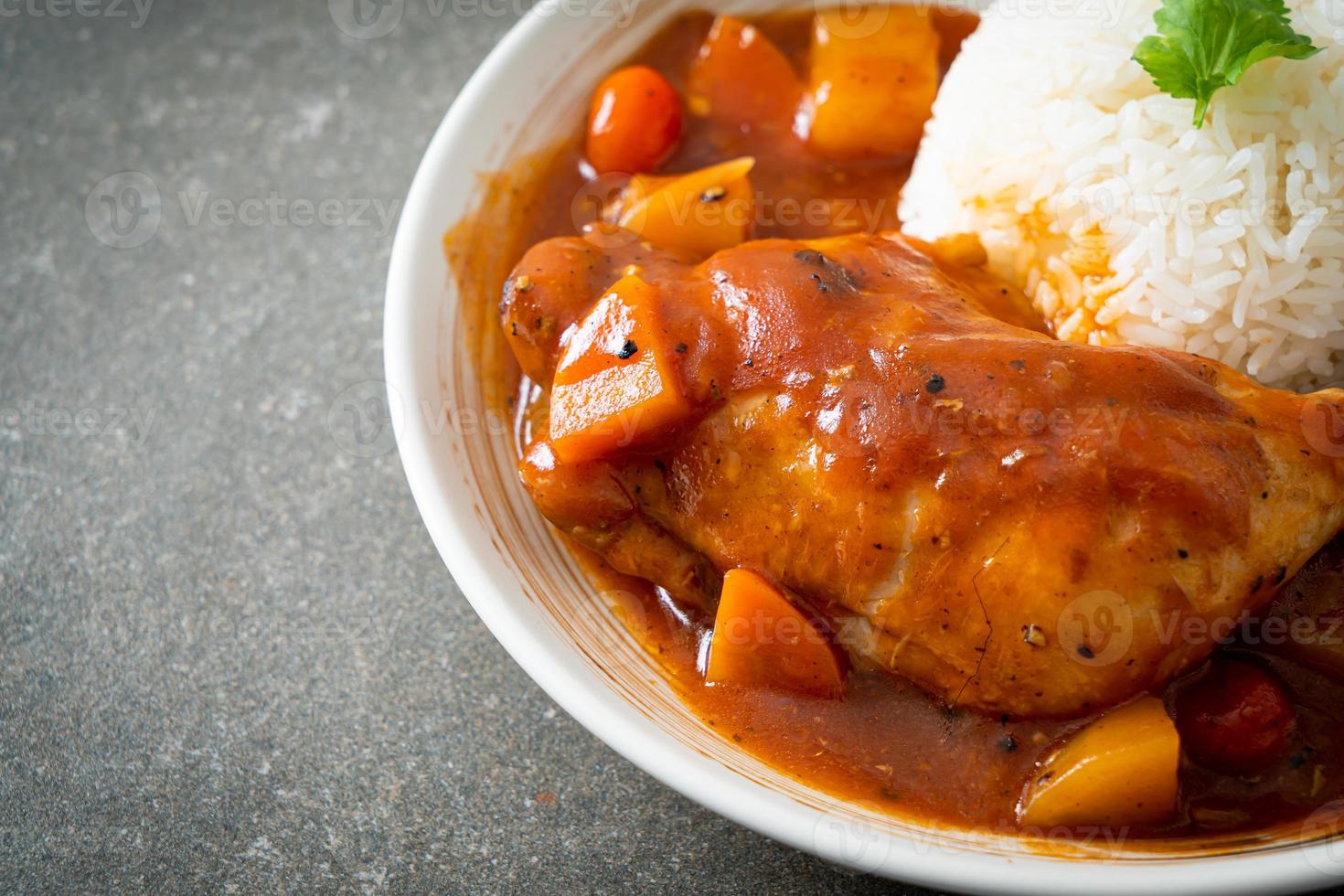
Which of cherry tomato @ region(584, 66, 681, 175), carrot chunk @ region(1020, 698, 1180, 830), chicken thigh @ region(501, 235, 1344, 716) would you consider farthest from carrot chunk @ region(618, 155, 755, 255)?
carrot chunk @ region(1020, 698, 1180, 830)

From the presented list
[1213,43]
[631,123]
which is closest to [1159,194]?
[1213,43]

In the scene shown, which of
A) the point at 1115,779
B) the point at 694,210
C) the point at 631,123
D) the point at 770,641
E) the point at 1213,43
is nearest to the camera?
the point at 1115,779

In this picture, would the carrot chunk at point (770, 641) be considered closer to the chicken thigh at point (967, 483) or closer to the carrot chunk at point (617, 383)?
the chicken thigh at point (967, 483)

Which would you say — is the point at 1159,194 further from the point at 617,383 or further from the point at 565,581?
the point at 565,581

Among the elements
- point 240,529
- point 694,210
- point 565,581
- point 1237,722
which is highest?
point 694,210

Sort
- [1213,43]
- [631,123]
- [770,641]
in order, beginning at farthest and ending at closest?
[631,123]
[1213,43]
[770,641]

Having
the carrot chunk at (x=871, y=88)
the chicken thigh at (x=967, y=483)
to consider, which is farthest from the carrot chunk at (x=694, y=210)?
the chicken thigh at (x=967, y=483)

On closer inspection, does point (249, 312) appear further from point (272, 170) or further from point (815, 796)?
point (815, 796)
